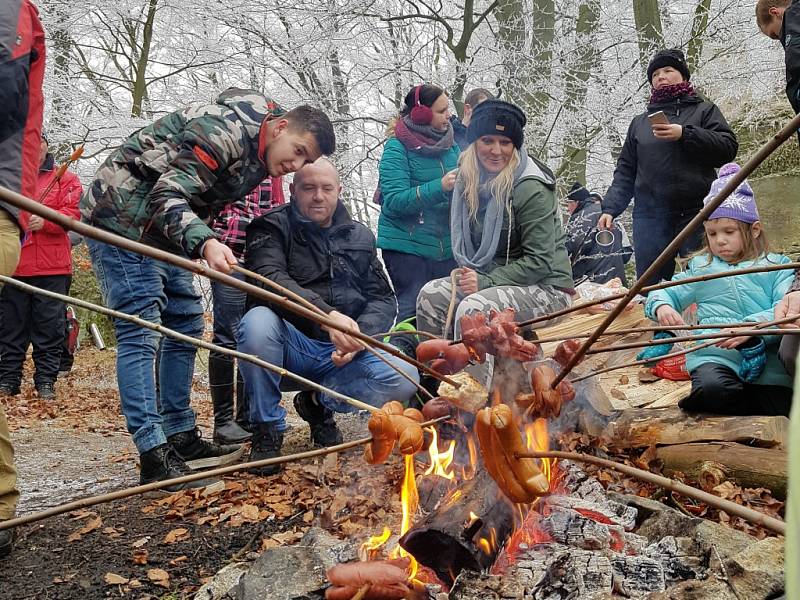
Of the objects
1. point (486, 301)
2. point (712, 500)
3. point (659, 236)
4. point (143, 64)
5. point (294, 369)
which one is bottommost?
point (712, 500)

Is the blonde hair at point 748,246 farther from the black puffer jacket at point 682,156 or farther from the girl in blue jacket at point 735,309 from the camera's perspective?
the black puffer jacket at point 682,156

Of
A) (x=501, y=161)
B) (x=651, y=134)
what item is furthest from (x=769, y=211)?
(x=501, y=161)

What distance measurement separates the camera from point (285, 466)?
12.1 feet

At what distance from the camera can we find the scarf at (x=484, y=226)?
3.99 metres

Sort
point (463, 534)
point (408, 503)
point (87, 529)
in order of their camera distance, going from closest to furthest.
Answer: point (463, 534) → point (408, 503) → point (87, 529)

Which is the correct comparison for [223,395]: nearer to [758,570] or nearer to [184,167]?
[184,167]


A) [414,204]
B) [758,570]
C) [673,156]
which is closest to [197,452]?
[414,204]

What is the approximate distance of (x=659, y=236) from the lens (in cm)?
493

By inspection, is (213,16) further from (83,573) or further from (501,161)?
(83,573)

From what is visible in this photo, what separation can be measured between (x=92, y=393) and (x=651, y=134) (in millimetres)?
6422

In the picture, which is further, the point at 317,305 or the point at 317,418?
the point at 317,418

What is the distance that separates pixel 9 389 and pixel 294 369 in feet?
13.9

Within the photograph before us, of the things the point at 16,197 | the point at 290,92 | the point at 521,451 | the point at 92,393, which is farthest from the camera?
the point at 290,92

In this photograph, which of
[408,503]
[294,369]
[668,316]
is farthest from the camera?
[294,369]
